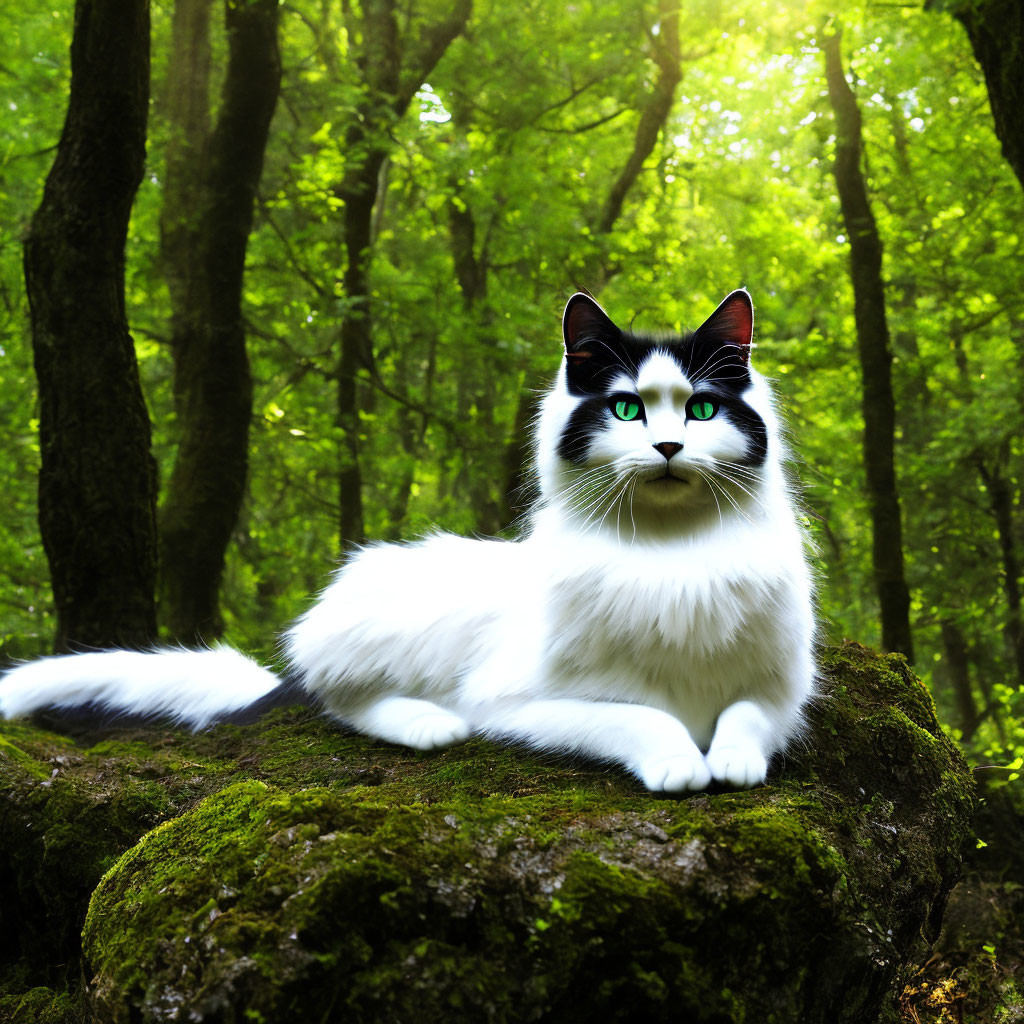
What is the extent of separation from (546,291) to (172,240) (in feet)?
14.9

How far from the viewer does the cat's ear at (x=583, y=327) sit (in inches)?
89.5

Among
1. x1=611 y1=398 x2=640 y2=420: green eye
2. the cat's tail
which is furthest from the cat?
the cat's tail

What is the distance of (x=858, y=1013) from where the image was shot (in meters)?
1.86

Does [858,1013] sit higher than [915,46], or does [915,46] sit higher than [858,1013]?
[915,46]

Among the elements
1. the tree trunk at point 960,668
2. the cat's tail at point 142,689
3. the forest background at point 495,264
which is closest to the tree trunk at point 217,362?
the forest background at point 495,264

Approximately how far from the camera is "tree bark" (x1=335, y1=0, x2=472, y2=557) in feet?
25.6

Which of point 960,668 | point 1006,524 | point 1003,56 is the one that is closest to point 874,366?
point 1003,56

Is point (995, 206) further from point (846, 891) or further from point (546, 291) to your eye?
point (846, 891)

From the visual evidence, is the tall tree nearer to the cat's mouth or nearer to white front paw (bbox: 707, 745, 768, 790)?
the cat's mouth

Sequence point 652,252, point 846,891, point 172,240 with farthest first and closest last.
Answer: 1. point 652,252
2. point 172,240
3. point 846,891

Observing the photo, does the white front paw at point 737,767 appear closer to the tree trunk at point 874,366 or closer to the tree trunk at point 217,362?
the tree trunk at point 217,362

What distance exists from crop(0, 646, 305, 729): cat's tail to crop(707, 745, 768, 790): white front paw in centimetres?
175

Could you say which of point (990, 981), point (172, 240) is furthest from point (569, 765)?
point (172, 240)

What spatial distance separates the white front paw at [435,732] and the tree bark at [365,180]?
521cm
